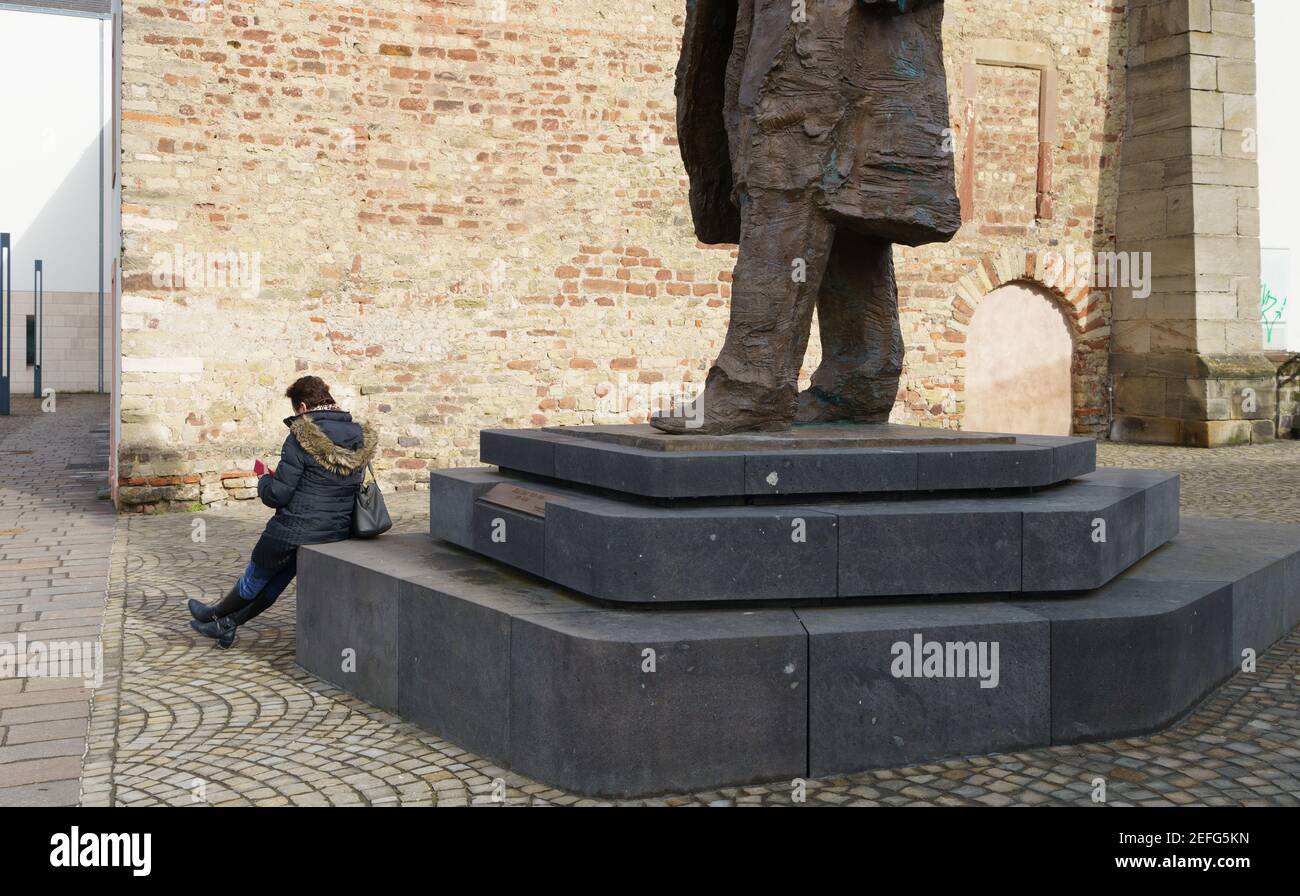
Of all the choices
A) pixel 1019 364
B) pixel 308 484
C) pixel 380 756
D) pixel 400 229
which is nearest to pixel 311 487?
pixel 308 484

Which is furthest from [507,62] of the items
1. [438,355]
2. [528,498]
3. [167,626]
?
[528,498]

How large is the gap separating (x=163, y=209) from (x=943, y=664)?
822 centimetres

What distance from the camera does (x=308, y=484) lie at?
4.91 m

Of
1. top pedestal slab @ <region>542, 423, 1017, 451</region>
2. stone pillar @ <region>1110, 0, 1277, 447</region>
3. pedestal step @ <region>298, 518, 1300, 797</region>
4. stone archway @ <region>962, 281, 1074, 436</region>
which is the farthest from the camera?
stone archway @ <region>962, 281, 1074, 436</region>

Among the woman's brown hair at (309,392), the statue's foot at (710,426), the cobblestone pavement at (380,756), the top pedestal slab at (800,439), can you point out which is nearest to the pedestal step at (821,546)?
the top pedestal slab at (800,439)

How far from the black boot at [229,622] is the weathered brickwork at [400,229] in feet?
15.8

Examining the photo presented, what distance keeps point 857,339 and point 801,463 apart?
1333 millimetres

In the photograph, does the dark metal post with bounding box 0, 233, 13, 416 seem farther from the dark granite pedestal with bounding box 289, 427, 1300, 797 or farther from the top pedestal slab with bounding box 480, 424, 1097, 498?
the top pedestal slab with bounding box 480, 424, 1097, 498

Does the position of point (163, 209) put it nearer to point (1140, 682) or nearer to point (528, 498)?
point (528, 498)

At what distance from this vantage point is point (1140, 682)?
144 inches

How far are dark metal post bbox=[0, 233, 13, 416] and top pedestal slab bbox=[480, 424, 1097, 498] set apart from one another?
67.8 feet

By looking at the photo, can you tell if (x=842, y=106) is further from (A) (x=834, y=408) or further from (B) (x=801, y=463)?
(B) (x=801, y=463)

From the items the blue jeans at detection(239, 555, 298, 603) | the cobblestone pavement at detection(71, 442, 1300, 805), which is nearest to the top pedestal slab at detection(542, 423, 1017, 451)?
the cobblestone pavement at detection(71, 442, 1300, 805)

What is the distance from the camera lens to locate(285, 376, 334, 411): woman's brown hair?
5008mm
